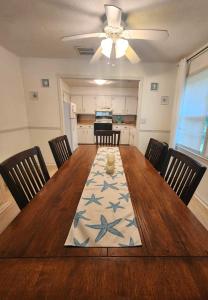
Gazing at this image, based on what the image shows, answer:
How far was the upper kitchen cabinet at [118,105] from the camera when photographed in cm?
558

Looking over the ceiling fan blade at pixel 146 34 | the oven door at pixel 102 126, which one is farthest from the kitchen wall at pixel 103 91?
the ceiling fan blade at pixel 146 34

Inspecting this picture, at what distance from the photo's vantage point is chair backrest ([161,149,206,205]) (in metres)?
0.98

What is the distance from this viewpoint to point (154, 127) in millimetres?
3262

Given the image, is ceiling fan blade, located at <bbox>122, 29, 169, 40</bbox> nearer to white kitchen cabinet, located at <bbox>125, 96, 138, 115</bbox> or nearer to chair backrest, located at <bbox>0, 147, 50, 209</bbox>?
chair backrest, located at <bbox>0, 147, 50, 209</bbox>

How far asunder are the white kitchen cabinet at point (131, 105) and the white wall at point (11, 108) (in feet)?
12.1

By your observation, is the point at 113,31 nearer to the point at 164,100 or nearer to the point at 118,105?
the point at 164,100

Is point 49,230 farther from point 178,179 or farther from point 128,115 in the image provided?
point 128,115

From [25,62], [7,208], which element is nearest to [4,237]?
[7,208]

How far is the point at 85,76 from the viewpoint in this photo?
2986mm

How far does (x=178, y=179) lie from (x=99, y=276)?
933mm

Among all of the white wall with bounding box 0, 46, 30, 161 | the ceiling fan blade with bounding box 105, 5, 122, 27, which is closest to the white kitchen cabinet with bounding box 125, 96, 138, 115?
the white wall with bounding box 0, 46, 30, 161

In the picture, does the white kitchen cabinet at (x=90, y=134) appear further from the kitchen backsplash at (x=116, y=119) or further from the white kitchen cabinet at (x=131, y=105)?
the white kitchen cabinet at (x=131, y=105)

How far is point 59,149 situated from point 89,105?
14.1ft

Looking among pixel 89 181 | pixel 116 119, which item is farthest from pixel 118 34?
pixel 116 119
